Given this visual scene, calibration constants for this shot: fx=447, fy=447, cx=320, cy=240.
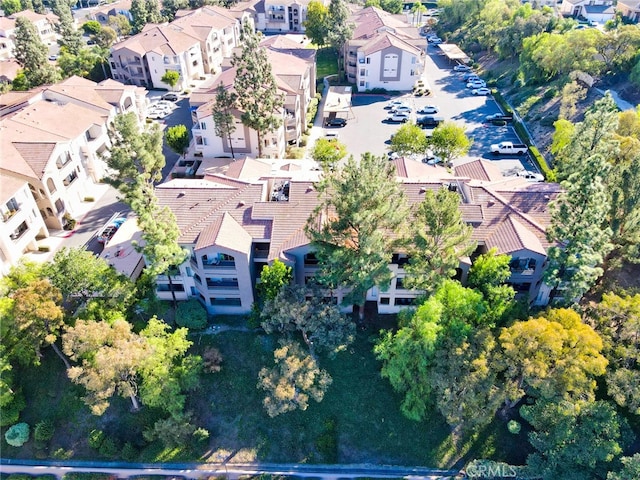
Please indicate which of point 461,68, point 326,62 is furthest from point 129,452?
point 461,68

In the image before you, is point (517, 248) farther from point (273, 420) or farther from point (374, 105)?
point (374, 105)

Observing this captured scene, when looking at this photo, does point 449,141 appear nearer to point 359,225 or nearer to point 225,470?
point 359,225

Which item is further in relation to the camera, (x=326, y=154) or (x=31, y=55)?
(x=31, y=55)

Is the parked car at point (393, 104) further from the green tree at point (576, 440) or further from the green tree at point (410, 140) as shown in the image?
the green tree at point (576, 440)

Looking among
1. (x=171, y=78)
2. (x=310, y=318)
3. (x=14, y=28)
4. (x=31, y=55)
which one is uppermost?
(x=31, y=55)

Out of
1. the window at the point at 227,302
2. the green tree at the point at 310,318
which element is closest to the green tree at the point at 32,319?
the window at the point at 227,302

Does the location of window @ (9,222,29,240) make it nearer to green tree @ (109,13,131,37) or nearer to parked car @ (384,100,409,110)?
parked car @ (384,100,409,110)

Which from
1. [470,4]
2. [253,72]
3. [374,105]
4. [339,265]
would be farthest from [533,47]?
[339,265]
